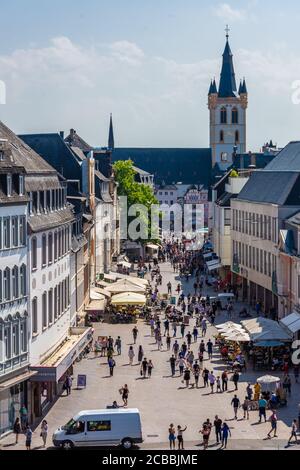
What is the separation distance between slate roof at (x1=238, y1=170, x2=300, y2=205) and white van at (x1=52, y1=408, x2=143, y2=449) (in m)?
39.4

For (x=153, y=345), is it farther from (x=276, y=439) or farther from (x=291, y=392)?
(x=276, y=439)

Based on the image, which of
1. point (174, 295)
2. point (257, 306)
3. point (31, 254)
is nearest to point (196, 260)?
point (174, 295)

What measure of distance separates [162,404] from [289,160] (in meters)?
44.0

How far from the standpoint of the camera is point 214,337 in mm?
68438

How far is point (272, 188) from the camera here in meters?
85.0

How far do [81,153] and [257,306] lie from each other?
67.1 ft

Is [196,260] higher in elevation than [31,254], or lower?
lower

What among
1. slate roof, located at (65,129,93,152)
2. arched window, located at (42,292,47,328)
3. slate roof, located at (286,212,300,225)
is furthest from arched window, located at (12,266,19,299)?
slate roof, located at (65,129,93,152)

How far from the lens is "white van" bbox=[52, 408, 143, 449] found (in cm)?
4147

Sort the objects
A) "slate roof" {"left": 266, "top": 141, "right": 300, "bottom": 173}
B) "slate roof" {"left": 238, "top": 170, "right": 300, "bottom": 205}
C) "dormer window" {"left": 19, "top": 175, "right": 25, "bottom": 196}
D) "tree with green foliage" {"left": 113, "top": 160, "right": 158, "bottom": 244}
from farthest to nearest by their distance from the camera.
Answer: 1. "tree with green foliage" {"left": 113, "top": 160, "right": 158, "bottom": 244}
2. "slate roof" {"left": 266, "top": 141, "right": 300, "bottom": 173}
3. "slate roof" {"left": 238, "top": 170, "right": 300, "bottom": 205}
4. "dormer window" {"left": 19, "top": 175, "right": 25, "bottom": 196}

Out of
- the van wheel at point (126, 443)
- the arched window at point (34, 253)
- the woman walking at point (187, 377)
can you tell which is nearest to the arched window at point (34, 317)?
the arched window at point (34, 253)

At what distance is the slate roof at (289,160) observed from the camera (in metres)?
89.0

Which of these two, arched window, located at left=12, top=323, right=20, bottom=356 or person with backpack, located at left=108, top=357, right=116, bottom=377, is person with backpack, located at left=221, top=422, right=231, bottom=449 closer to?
arched window, located at left=12, top=323, right=20, bottom=356

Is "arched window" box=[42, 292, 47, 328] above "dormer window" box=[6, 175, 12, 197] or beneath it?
beneath
